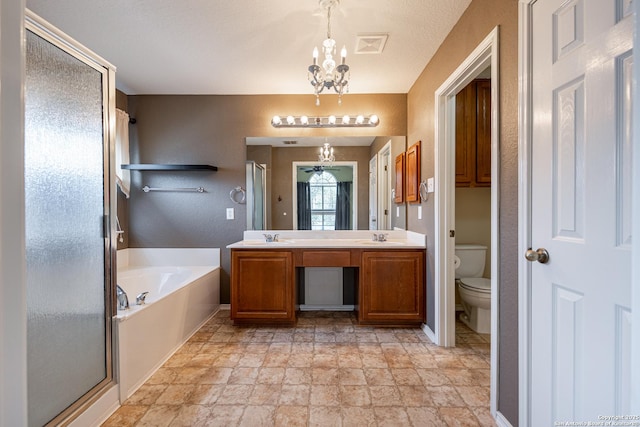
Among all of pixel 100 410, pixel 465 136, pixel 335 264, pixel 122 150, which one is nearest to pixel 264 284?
pixel 335 264

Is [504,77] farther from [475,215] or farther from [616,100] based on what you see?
[475,215]

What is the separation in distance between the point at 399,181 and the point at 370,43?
131cm

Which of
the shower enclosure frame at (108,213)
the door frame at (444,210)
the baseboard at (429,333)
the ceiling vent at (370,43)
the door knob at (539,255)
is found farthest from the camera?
the baseboard at (429,333)

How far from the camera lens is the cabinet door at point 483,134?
269 centimetres

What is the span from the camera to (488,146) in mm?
2715

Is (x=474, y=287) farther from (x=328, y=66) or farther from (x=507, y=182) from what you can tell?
(x=328, y=66)

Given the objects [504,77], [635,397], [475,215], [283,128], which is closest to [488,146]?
[475,215]

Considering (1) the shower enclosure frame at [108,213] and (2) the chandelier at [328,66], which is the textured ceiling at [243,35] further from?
(1) the shower enclosure frame at [108,213]

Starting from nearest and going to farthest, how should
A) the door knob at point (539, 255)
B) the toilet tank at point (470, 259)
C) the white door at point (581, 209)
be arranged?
the white door at point (581, 209) → the door knob at point (539, 255) → the toilet tank at point (470, 259)

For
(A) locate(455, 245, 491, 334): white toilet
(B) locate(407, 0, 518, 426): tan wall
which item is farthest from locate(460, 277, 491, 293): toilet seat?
(B) locate(407, 0, 518, 426): tan wall

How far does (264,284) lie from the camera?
8.35 feet

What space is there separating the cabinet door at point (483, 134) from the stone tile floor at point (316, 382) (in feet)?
4.73

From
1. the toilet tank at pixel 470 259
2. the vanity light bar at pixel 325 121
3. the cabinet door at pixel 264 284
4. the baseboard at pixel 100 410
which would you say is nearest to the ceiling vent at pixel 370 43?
the vanity light bar at pixel 325 121

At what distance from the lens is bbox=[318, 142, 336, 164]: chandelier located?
3.02m
